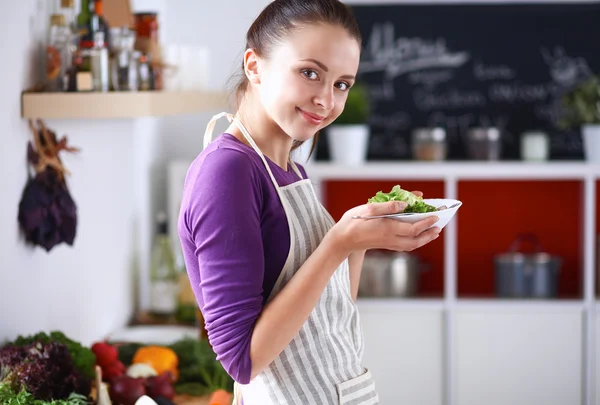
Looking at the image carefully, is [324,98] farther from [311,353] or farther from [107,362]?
[107,362]

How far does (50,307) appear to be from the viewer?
2.27 m

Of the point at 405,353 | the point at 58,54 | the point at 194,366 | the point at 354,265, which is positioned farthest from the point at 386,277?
the point at 354,265

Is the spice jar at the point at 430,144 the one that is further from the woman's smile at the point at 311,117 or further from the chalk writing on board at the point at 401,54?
the woman's smile at the point at 311,117

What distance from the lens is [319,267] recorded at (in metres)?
1.19

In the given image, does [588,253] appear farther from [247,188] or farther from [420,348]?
[247,188]

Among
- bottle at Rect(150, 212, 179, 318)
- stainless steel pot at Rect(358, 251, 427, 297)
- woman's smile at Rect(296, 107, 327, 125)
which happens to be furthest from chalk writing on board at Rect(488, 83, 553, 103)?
woman's smile at Rect(296, 107, 327, 125)

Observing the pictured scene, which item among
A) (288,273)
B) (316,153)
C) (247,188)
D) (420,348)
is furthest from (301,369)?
(316,153)

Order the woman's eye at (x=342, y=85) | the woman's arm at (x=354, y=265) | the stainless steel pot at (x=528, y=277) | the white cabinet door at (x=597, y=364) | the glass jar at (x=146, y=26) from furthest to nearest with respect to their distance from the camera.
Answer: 1. the stainless steel pot at (x=528, y=277)
2. the white cabinet door at (x=597, y=364)
3. the glass jar at (x=146, y=26)
4. the woman's arm at (x=354, y=265)
5. the woman's eye at (x=342, y=85)

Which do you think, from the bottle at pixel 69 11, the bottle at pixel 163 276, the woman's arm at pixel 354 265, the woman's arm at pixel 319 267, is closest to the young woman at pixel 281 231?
the woman's arm at pixel 319 267

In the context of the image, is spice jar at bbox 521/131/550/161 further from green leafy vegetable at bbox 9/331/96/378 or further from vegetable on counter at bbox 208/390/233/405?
green leafy vegetable at bbox 9/331/96/378

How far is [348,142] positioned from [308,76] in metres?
2.51

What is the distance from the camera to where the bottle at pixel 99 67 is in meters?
2.05

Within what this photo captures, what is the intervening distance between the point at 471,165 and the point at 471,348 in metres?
0.73

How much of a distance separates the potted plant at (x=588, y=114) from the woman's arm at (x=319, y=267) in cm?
264
